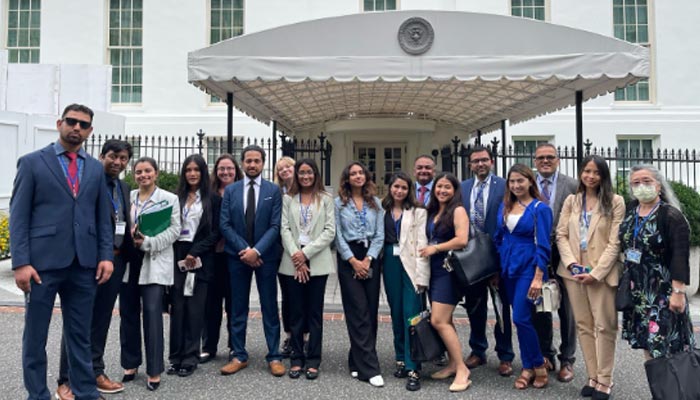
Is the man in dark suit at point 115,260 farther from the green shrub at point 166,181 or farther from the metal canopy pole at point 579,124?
the metal canopy pole at point 579,124

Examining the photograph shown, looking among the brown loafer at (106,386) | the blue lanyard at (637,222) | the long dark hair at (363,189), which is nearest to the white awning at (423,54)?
the long dark hair at (363,189)

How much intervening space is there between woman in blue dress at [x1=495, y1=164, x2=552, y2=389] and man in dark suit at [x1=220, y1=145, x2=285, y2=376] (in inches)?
82.0

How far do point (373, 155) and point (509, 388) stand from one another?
9.12 m

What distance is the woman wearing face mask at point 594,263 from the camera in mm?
3756

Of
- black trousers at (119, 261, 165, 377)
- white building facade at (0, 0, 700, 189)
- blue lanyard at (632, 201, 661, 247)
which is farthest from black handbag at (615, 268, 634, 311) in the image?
white building facade at (0, 0, 700, 189)

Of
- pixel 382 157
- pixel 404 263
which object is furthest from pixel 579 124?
pixel 382 157

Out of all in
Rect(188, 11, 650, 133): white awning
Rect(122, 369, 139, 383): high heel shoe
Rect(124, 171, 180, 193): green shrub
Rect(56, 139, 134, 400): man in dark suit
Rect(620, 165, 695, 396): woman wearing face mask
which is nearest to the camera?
Rect(620, 165, 695, 396): woman wearing face mask

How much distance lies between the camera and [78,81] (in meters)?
14.0

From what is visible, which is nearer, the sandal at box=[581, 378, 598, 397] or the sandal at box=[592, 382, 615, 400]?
the sandal at box=[592, 382, 615, 400]

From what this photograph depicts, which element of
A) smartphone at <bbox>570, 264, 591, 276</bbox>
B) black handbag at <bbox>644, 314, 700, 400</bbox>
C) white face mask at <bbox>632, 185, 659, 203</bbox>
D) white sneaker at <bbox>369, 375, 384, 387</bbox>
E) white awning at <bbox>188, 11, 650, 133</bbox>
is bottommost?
white sneaker at <bbox>369, 375, 384, 387</bbox>

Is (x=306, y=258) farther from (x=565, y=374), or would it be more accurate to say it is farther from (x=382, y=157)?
(x=382, y=157)

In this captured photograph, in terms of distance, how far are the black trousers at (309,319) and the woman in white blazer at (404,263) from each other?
0.65 m

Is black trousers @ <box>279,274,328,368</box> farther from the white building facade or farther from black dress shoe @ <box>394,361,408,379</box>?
the white building facade

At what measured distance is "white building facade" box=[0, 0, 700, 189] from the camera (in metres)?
17.0
